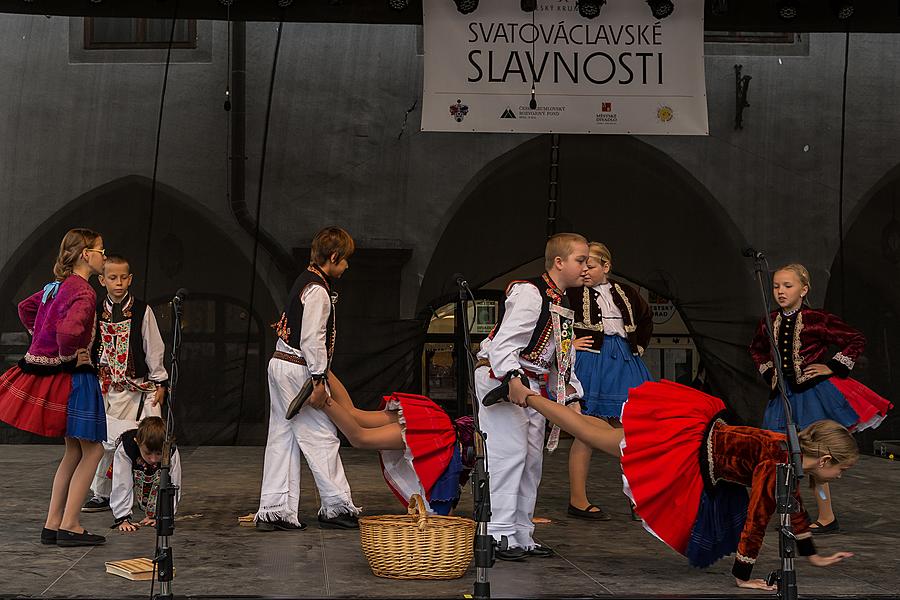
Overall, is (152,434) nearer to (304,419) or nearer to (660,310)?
(304,419)

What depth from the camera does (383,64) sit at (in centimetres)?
844

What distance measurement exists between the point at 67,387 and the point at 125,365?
48.7 inches

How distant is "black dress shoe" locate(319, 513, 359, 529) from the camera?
5.73 metres

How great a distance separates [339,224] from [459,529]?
14.3ft

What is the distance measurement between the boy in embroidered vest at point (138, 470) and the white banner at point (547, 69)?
3261 mm

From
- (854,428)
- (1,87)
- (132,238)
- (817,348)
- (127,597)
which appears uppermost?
(1,87)

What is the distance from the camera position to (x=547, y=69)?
7883 mm

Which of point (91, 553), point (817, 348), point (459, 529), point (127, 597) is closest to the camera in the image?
point (127, 597)

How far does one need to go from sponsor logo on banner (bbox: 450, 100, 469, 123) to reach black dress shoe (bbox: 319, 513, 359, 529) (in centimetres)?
319

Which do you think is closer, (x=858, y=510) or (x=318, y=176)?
(x=858, y=510)

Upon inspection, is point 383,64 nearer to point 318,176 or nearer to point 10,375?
point 318,176

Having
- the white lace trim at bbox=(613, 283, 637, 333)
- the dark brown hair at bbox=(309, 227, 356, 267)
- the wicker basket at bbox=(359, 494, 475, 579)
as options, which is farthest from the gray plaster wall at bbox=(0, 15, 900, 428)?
the wicker basket at bbox=(359, 494, 475, 579)

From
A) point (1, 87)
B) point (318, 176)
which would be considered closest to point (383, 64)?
point (318, 176)

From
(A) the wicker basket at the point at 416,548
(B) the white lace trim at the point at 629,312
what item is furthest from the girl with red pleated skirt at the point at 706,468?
(B) the white lace trim at the point at 629,312
